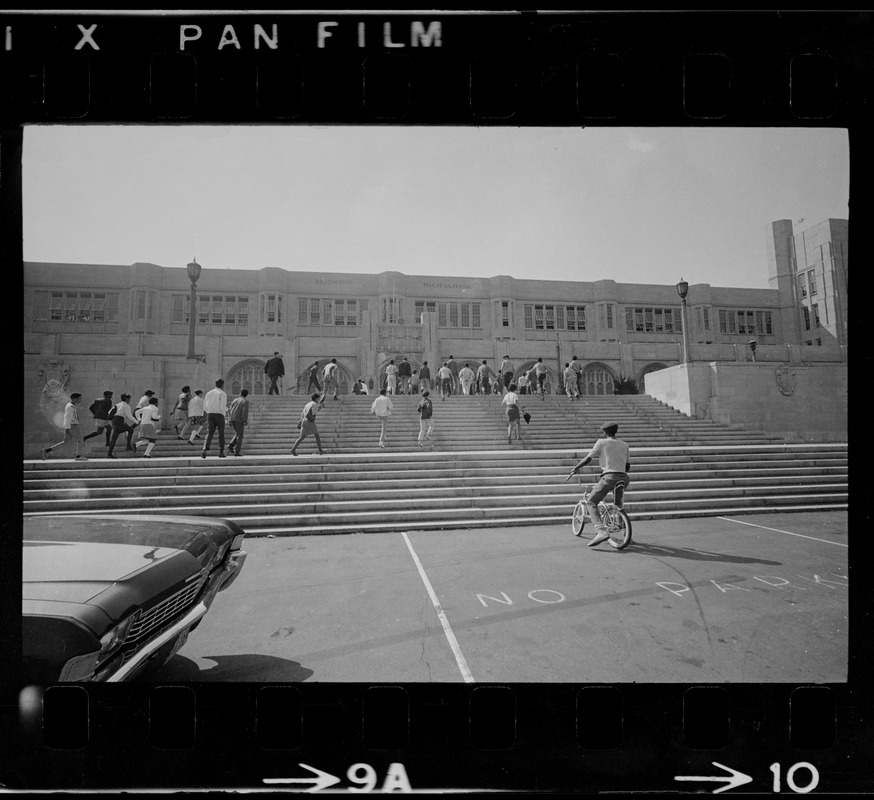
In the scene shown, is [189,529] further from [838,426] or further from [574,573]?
[838,426]

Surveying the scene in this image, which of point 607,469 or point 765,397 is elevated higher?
point 765,397

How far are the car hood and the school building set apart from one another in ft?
72.5

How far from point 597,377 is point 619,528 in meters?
24.0

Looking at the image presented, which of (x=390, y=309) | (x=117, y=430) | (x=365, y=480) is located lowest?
(x=365, y=480)

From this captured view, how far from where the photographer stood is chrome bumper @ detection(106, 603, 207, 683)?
71.1 inches

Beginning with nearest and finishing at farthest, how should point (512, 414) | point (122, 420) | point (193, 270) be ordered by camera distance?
point (122, 420), point (512, 414), point (193, 270)

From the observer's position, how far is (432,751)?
5.79 feet

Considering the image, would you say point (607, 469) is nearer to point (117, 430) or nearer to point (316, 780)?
point (316, 780)

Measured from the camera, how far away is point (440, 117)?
1863mm

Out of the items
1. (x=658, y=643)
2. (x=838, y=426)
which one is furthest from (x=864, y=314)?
(x=838, y=426)

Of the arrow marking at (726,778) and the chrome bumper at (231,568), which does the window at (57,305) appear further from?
the arrow marking at (726,778)

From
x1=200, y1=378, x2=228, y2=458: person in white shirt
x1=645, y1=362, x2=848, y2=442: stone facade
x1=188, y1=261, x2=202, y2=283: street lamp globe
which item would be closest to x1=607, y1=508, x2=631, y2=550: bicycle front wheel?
x1=200, y1=378, x2=228, y2=458: person in white shirt

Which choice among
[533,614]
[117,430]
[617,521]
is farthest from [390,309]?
[533,614]

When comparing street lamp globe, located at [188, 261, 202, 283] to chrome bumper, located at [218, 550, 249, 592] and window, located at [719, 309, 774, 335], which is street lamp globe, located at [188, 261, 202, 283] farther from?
window, located at [719, 309, 774, 335]
